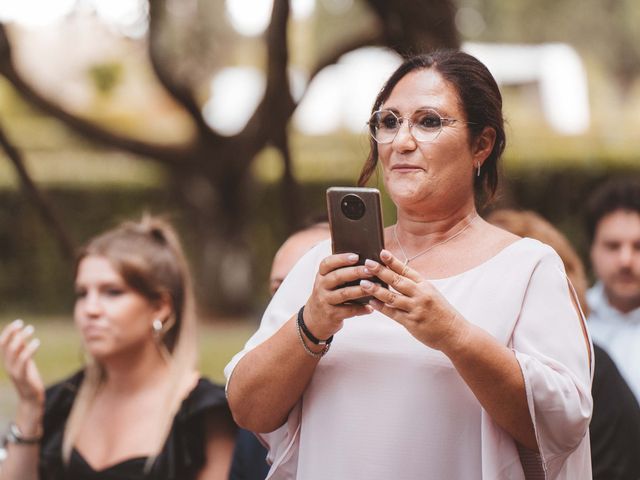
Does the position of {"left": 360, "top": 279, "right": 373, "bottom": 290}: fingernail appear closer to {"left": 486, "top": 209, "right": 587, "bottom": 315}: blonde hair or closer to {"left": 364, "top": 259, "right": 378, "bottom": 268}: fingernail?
{"left": 364, "top": 259, "right": 378, "bottom": 268}: fingernail

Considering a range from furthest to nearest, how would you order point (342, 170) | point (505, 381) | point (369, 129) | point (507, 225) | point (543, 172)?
point (342, 170)
point (543, 172)
point (507, 225)
point (369, 129)
point (505, 381)

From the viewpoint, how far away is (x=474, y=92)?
2.32 metres

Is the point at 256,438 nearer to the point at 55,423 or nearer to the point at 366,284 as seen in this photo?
the point at 55,423

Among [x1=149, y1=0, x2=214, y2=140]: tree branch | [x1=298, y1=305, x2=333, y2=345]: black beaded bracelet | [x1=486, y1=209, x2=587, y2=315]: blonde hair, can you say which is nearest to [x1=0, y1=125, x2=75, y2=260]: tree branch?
[x1=486, y1=209, x2=587, y2=315]: blonde hair

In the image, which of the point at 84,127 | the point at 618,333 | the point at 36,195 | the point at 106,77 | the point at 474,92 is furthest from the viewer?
the point at 106,77

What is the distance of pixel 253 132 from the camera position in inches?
350

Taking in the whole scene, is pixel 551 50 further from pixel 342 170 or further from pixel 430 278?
pixel 430 278

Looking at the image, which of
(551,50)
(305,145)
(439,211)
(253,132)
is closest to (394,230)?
(439,211)

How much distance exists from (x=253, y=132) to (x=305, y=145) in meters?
6.60

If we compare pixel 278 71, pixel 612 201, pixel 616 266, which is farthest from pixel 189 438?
pixel 278 71

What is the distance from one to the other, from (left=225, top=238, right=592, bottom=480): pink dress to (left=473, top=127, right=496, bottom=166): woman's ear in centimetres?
23

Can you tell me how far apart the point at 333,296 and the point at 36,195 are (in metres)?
3.20

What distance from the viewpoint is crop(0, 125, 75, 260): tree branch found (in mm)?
4727

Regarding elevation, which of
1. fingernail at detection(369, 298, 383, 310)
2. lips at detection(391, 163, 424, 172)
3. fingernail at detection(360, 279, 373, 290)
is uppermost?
lips at detection(391, 163, 424, 172)
